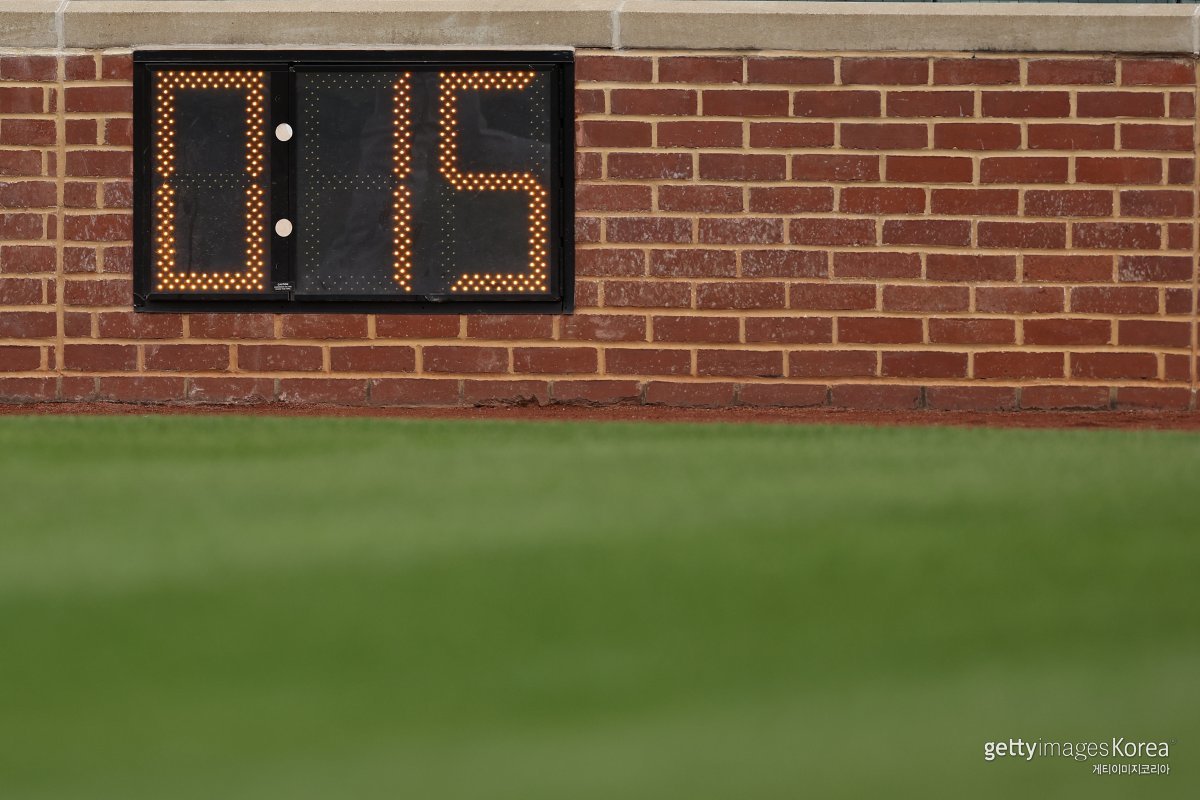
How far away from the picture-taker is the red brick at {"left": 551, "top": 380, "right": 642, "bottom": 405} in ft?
26.5

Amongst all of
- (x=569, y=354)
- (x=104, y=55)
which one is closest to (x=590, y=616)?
(x=569, y=354)

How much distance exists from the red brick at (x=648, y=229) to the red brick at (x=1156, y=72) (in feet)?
8.05

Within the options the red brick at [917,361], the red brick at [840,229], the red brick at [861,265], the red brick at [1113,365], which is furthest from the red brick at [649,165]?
the red brick at [1113,365]

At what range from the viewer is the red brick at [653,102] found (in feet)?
26.3

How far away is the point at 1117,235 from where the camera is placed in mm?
8039

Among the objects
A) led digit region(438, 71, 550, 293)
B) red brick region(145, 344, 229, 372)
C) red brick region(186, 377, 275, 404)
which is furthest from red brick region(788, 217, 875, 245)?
red brick region(145, 344, 229, 372)

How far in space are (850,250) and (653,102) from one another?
1.31 metres

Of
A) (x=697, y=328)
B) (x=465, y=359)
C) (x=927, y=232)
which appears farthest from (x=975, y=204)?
(x=465, y=359)

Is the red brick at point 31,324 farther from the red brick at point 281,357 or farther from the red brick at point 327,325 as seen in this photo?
the red brick at point 327,325

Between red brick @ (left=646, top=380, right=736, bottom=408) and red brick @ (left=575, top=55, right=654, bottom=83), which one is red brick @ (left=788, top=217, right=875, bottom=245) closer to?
red brick @ (left=646, top=380, right=736, bottom=408)

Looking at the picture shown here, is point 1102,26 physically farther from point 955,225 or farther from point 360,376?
point 360,376

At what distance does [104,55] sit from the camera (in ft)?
26.9

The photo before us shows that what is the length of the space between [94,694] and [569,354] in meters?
5.37

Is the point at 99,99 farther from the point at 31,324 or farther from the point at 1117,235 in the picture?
the point at 1117,235
